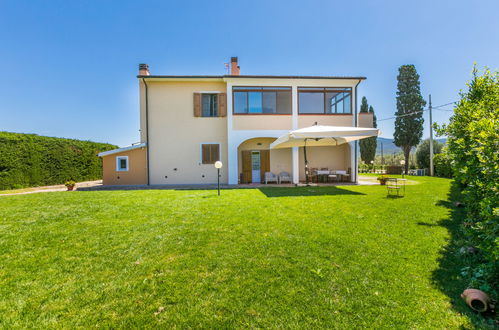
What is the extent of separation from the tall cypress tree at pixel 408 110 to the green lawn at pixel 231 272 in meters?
23.2

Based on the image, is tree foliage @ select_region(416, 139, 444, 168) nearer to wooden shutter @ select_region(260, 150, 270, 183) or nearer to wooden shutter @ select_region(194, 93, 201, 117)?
wooden shutter @ select_region(260, 150, 270, 183)

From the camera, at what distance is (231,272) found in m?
2.71

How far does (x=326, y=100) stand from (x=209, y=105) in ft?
24.6

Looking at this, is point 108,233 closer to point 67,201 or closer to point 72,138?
point 67,201

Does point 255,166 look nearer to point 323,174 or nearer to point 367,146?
point 323,174

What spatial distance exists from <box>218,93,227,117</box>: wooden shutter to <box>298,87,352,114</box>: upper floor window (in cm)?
468

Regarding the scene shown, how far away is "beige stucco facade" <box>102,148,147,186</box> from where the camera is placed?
13461 millimetres

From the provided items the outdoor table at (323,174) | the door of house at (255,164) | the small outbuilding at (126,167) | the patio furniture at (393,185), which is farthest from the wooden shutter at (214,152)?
the patio furniture at (393,185)

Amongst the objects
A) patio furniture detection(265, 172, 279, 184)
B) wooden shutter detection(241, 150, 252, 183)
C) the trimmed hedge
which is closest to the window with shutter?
wooden shutter detection(241, 150, 252, 183)

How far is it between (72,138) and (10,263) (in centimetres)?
1520

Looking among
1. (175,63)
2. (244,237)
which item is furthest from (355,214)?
(175,63)

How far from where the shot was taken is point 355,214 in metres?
5.32

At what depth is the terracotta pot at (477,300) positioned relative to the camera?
6.41 ft

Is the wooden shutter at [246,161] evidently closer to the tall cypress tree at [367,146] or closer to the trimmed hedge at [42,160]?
the trimmed hedge at [42,160]
